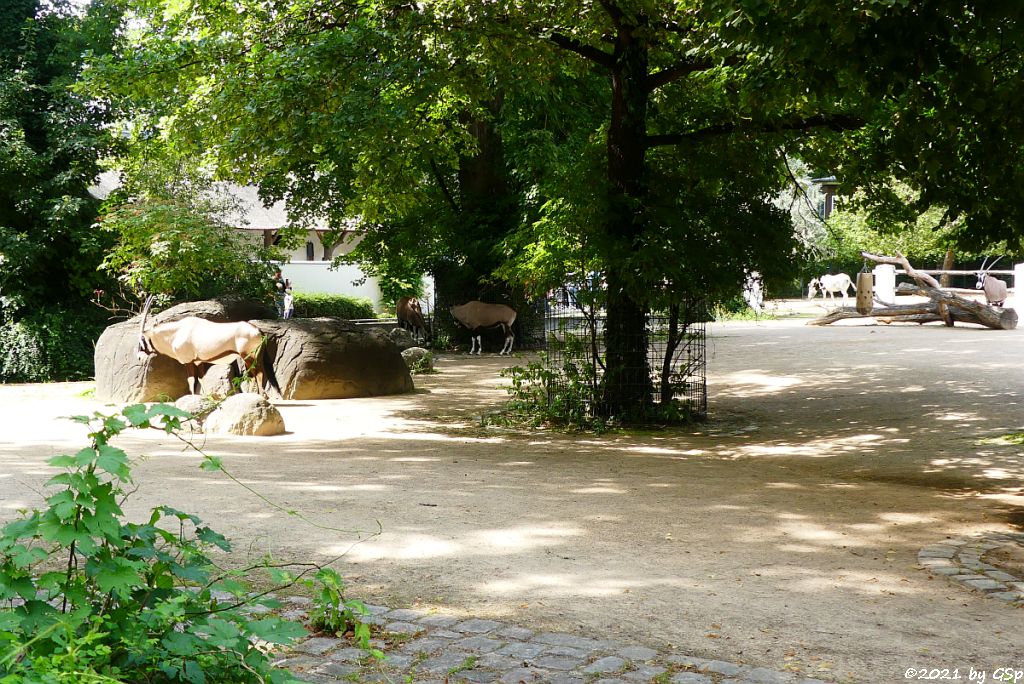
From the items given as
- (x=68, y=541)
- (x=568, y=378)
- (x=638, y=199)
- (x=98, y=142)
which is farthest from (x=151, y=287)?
(x=68, y=541)

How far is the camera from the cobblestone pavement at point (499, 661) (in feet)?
13.9

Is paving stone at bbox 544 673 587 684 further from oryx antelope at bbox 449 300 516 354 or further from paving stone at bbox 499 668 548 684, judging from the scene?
oryx antelope at bbox 449 300 516 354

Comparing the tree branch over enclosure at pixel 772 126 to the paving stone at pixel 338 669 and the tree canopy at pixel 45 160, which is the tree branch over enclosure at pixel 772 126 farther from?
the tree canopy at pixel 45 160

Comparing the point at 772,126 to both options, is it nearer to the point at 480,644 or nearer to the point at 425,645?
the point at 480,644

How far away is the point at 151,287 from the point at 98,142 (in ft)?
11.9

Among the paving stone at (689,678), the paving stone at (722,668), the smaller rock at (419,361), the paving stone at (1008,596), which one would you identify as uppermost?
the smaller rock at (419,361)

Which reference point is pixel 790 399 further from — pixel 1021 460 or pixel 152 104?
pixel 152 104

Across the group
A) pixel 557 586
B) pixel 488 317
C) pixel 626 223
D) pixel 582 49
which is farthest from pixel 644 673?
pixel 488 317

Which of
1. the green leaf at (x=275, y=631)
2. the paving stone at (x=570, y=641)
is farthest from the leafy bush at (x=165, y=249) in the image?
the green leaf at (x=275, y=631)

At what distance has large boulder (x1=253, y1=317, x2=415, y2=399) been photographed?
15.3m

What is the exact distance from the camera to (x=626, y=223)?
476 inches

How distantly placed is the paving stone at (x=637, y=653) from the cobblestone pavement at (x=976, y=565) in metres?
2.21

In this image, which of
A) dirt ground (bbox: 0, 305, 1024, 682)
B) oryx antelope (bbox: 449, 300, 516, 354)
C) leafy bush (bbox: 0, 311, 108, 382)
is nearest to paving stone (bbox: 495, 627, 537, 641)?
dirt ground (bbox: 0, 305, 1024, 682)

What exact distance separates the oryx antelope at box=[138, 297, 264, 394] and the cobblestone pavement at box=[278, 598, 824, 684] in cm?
959
